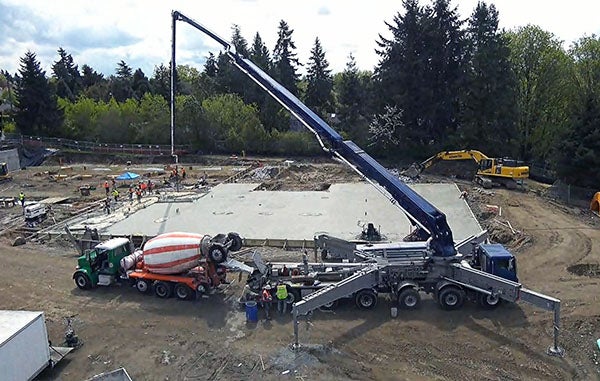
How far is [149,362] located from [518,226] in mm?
19481

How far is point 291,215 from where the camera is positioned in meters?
30.0

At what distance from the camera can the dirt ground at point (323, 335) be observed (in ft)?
45.4

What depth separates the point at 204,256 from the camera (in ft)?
A: 59.9

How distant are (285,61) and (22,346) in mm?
61331

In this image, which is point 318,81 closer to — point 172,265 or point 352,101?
point 352,101

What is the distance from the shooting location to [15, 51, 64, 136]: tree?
63562 mm

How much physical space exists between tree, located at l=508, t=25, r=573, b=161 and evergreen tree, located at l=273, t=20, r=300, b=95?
27.8m

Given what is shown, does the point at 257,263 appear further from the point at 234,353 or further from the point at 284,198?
the point at 284,198

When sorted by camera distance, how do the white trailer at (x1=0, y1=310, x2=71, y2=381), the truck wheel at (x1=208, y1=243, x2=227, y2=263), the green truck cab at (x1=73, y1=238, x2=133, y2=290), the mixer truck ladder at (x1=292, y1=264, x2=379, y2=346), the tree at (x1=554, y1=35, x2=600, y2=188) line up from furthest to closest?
the tree at (x1=554, y1=35, x2=600, y2=188) < the green truck cab at (x1=73, y1=238, x2=133, y2=290) < the truck wheel at (x1=208, y1=243, x2=227, y2=263) < the mixer truck ladder at (x1=292, y1=264, x2=379, y2=346) < the white trailer at (x1=0, y1=310, x2=71, y2=381)

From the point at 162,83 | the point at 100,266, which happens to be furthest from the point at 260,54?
the point at 100,266

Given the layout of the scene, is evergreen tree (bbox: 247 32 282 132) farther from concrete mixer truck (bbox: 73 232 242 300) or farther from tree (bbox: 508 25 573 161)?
concrete mixer truck (bbox: 73 232 242 300)

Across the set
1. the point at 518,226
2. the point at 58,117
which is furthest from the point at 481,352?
the point at 58,117

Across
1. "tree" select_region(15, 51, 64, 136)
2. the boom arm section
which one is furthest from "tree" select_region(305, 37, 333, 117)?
the boom arm section

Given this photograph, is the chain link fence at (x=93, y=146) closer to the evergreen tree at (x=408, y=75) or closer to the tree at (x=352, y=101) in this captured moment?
the tree at (x=352, y=101)
